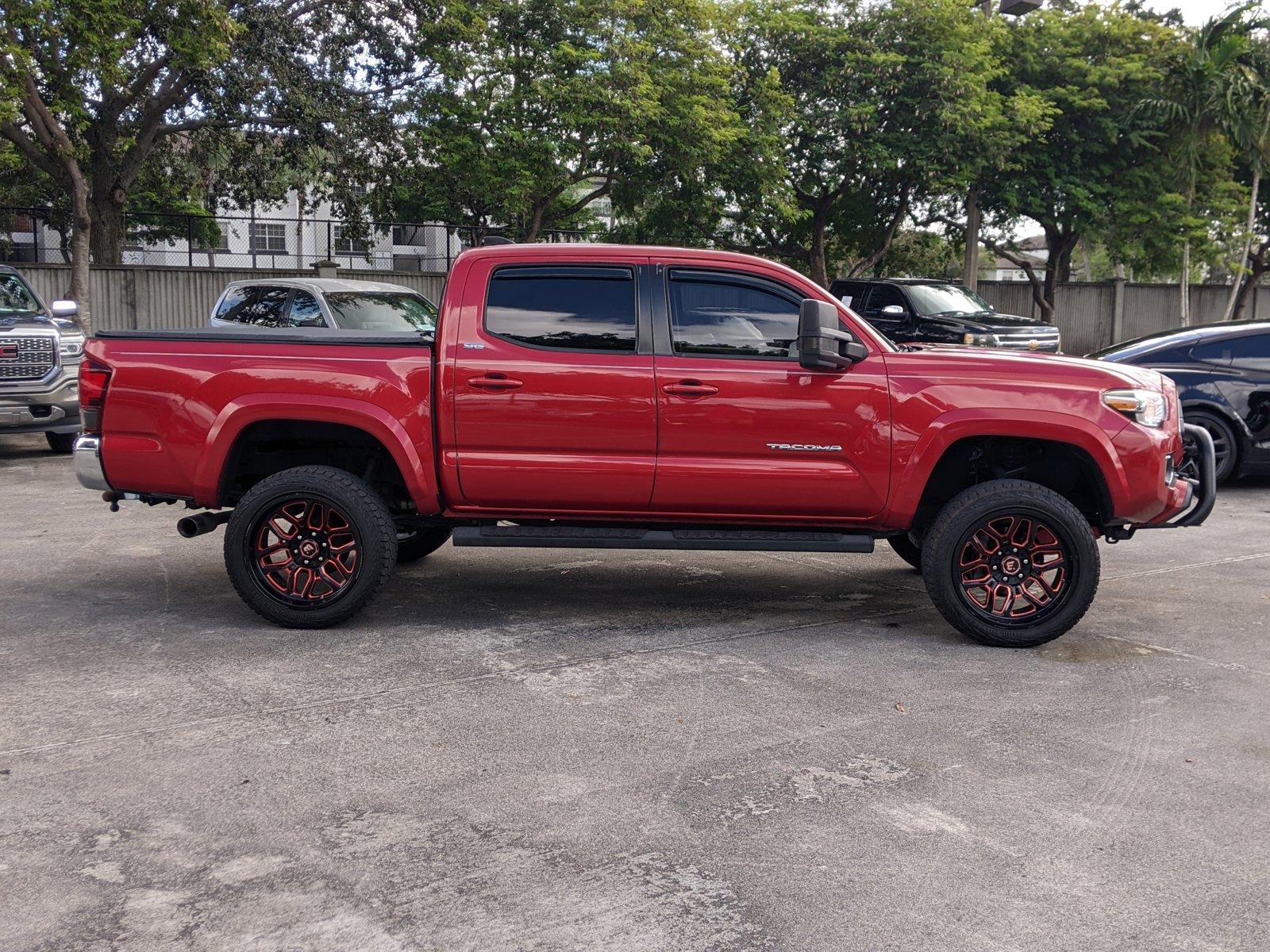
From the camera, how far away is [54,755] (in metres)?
4.64

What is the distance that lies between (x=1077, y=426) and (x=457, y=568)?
13.0ft

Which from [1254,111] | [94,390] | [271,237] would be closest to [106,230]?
[271,237]

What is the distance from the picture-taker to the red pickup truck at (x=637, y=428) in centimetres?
623

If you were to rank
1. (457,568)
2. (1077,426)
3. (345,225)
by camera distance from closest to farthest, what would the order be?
(1077,426), (457,568), (345,225)

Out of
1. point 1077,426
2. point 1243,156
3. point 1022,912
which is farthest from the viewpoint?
point 1243,156

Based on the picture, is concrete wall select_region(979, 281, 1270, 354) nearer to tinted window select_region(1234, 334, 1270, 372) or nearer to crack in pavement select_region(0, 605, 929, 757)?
tinted window select_region(1234, 334, 1270, 372)

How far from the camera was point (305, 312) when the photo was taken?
13.2 m

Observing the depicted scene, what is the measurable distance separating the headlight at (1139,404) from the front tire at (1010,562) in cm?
55

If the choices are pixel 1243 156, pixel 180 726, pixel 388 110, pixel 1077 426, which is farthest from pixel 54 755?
pixel 1243 156

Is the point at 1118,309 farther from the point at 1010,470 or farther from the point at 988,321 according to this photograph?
the point at 1010,470

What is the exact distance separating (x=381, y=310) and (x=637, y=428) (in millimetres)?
7773

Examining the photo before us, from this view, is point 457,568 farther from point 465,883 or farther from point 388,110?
point 388,110

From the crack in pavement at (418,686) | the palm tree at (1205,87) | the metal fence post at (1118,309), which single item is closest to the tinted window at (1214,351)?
the crack in pavement at (418,686)

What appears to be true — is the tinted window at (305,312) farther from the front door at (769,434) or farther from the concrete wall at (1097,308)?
the concrete wall at (1097,308)
